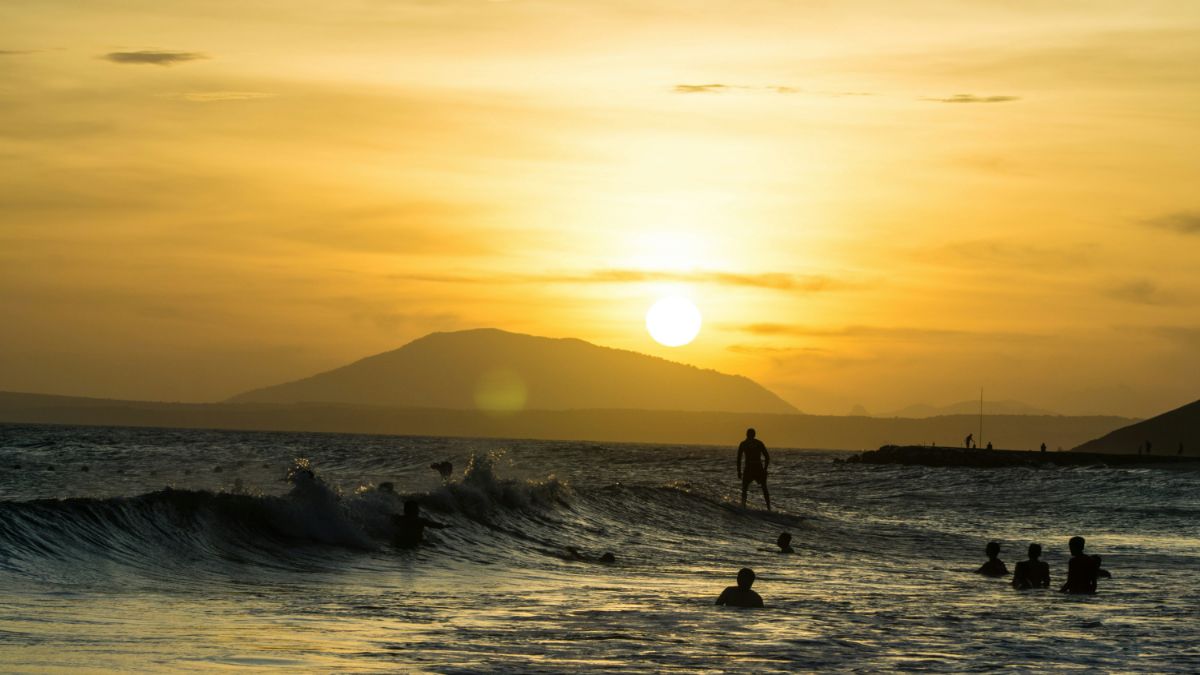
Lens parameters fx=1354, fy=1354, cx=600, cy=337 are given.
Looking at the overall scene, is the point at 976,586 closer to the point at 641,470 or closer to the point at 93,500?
the point at 93,500

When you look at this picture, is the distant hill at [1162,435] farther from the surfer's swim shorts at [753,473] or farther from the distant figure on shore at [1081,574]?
the distant figure on shore at [1081,574]


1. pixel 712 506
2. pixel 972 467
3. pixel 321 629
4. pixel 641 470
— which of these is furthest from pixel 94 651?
pixel 972 467

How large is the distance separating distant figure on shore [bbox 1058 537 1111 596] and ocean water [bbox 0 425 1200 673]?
334 mm

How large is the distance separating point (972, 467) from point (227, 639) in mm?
93828

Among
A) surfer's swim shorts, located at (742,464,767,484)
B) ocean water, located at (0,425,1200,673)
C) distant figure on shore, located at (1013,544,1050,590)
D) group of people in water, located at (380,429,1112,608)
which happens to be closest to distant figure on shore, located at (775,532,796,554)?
group of people in water, located at (380,429,1112,608)

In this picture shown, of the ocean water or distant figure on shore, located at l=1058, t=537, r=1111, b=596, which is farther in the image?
distant figure on shore, located at l=1058, t=537, r=1111, b=596

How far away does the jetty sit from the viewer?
331 feet

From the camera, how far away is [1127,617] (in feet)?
58.2

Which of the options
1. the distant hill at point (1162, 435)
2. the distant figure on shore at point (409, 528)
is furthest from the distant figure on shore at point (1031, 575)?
the distant hill at point (1162, 435)

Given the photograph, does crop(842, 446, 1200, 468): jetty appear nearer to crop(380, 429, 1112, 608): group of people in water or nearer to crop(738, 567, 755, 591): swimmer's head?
crop(380, 429, 1112, 608): group of people in water

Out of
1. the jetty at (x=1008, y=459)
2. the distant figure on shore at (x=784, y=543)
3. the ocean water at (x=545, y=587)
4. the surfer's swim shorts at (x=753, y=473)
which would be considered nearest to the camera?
the ocean water at (x=545, y=587)

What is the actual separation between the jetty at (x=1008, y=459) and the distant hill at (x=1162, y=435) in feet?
115

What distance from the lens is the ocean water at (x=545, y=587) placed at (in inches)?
523

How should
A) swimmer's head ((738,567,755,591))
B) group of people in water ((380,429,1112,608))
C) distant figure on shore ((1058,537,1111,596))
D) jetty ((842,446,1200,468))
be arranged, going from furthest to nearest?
jetty ((842,446,1200,468))
distant figure on shore ((1058,537,1111,596))
group of people in water ((380,429,1112,608))
swimmer's head ((738,567,755,591))
